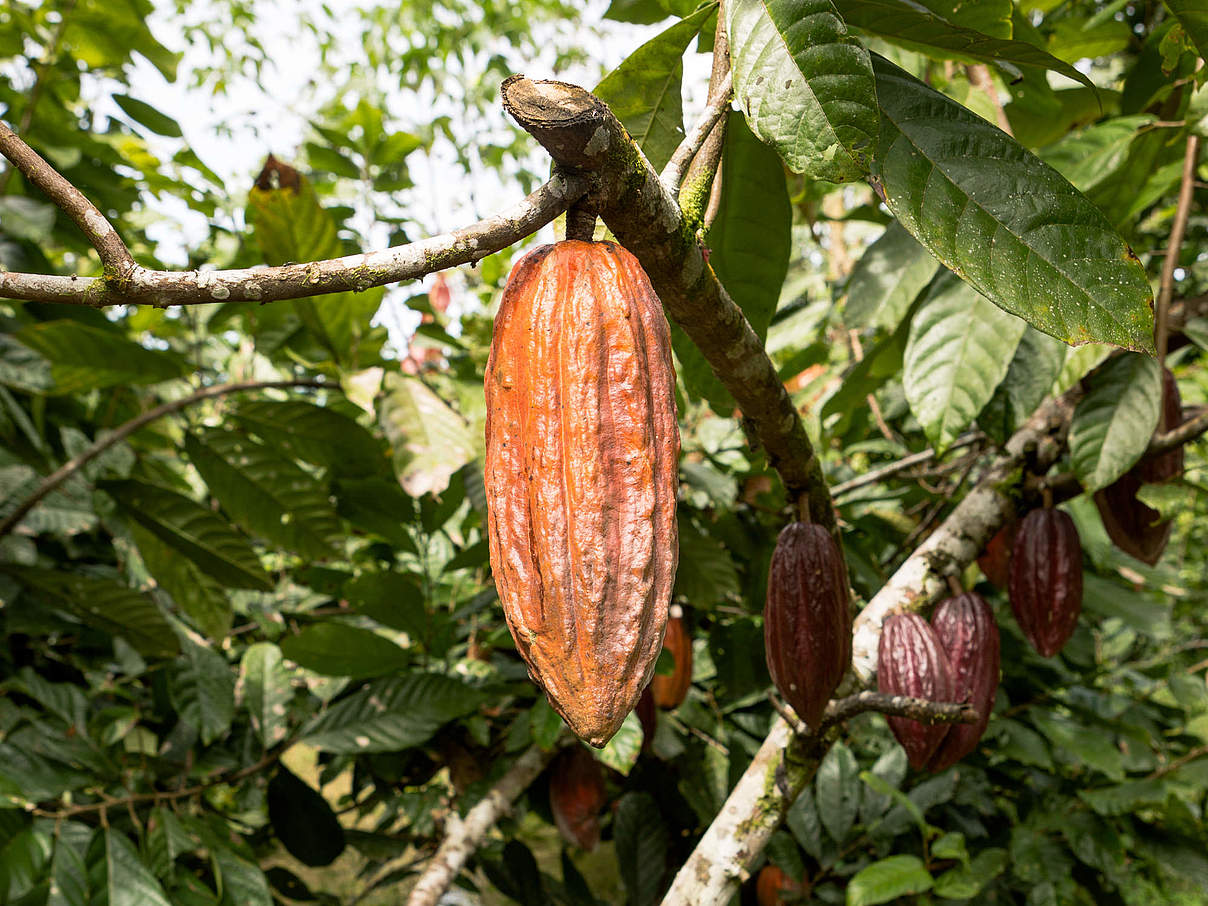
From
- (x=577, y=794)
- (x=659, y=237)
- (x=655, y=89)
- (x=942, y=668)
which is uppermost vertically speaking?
(x=655, y=89)

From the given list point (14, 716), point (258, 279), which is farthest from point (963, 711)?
point (14, 716)

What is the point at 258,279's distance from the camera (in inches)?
14.2

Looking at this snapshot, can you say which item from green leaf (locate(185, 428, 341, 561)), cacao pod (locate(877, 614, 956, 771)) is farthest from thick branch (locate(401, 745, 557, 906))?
cacao pod (locate(877, 614, 956, 771))

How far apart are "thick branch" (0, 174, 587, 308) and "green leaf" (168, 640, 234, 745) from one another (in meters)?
1.33

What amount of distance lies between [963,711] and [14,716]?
150 centimetres

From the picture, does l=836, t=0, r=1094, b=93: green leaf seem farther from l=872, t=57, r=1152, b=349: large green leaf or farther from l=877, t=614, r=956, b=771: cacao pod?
l=877, t=614, r=956, b=771: cacao pod

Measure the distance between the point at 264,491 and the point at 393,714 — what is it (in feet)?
1.38

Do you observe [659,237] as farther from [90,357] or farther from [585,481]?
[90,357]

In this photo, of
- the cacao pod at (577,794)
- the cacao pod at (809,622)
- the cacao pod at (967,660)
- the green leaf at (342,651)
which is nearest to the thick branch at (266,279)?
the cacao pod at (809,622)

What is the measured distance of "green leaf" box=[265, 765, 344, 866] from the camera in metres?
1.57

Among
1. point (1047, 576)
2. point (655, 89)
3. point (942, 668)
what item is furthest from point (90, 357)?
point (1047, 576)

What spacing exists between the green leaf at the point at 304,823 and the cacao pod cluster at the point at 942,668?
1.07 m

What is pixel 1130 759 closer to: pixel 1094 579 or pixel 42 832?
pixel 1094 579

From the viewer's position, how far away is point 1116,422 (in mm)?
1099
